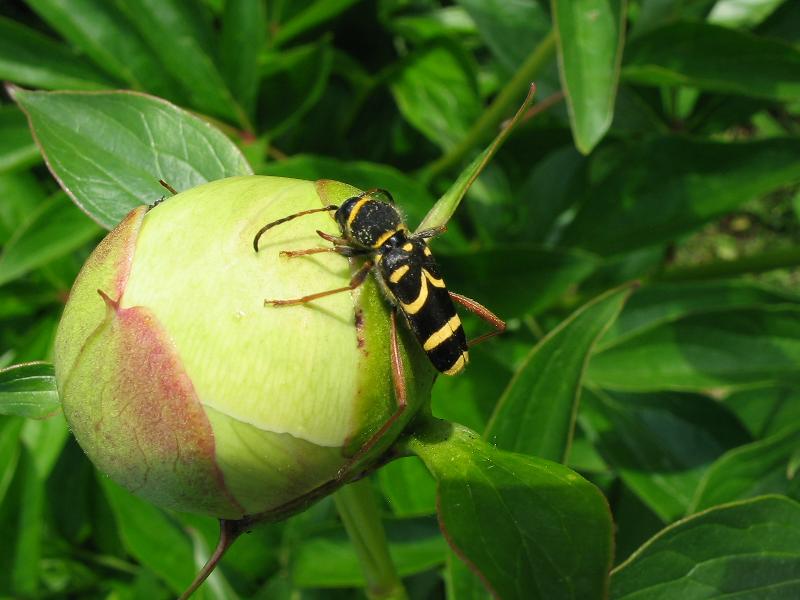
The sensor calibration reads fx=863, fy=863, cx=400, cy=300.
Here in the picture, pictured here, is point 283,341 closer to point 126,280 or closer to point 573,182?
point 126,280

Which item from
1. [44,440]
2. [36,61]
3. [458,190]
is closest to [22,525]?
[44,440]

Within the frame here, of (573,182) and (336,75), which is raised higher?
(336,75)

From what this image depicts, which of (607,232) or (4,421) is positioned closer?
(4,421)

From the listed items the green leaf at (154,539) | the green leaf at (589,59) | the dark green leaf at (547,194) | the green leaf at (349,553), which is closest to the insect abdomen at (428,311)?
the green leaf at (589,59)

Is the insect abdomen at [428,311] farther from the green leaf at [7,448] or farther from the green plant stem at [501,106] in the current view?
the green leaf at [7,448]

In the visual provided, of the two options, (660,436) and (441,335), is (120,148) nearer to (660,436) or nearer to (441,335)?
(441,335)

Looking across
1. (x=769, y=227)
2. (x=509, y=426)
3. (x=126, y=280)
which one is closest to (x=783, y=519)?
(x=509, y=426)

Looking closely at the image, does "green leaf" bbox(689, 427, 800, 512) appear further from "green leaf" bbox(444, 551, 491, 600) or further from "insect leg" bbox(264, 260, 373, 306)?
"insect leg" bbox(264, 260, 373, 306)
